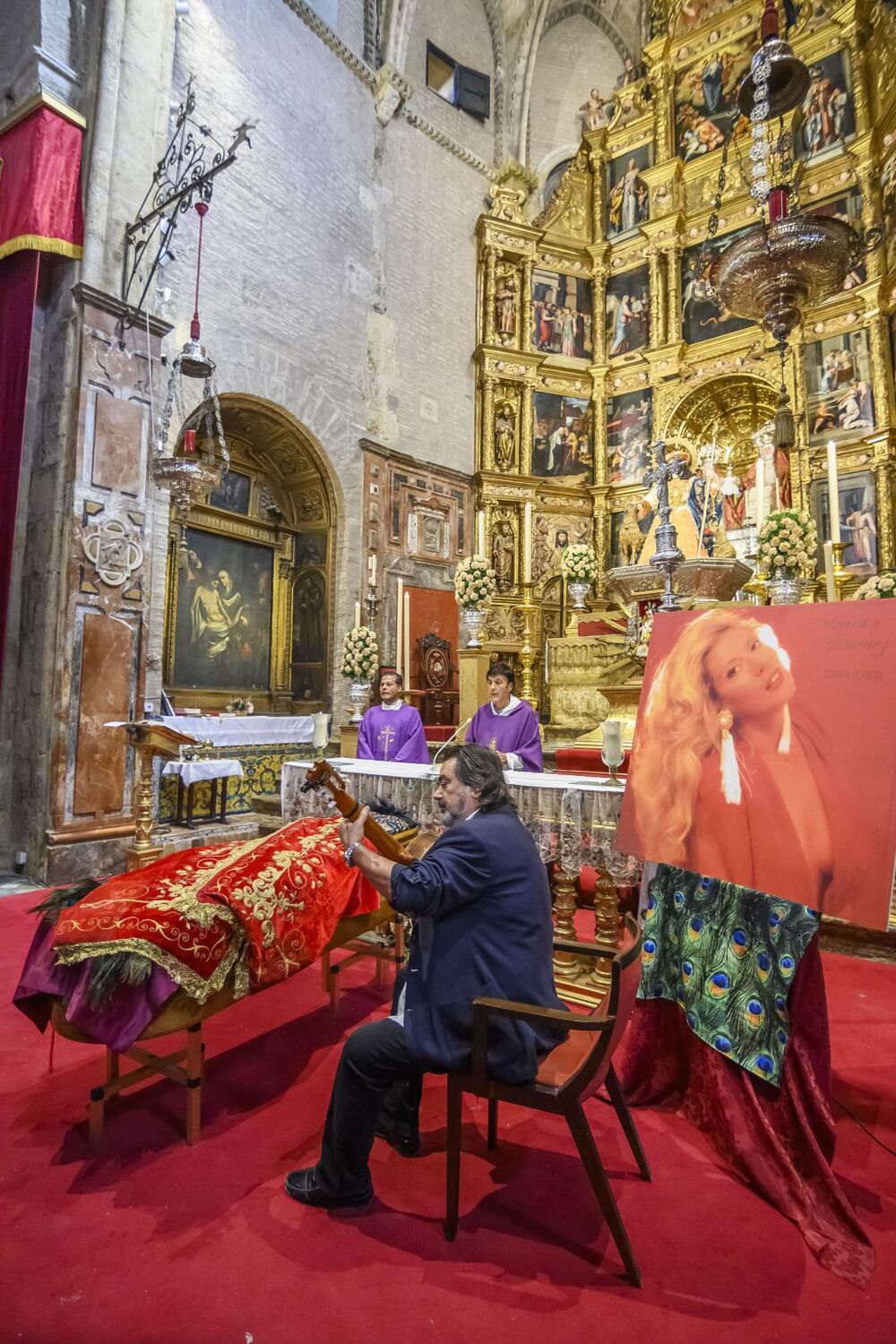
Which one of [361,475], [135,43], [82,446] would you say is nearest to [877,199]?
[361,475]

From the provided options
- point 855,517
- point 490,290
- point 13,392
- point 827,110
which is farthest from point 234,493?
point 827,110

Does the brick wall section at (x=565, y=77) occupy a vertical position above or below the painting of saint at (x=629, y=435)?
above

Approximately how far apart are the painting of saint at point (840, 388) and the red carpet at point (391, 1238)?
10.8 meters

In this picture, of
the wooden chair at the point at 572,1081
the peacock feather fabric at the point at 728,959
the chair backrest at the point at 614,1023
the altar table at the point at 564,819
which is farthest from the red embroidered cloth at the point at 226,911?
the peacock feather fabric at the point at 728,959

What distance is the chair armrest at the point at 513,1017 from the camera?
74.5 inches

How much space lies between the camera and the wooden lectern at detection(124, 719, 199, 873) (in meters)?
5.81

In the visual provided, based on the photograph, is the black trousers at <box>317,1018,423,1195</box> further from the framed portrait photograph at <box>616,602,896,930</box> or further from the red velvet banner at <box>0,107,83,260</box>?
the red velvet banner at <box>0,107,83,260</box>

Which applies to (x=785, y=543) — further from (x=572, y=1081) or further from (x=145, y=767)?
(x=145, y=767)

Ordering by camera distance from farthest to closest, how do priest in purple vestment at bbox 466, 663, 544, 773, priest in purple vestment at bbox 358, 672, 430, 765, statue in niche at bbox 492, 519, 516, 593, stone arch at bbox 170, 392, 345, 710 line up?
statue in niche at bbox 492, 519, 516, 593, stone arch at bbox 170, 392, 345, 710, priest in purple vestment at bbox 358, 672, 430, 765, priest in purple vestment at bbox 466, 663, 544, 773

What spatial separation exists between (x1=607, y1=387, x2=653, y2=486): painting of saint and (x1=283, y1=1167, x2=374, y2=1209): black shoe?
12.5 meters

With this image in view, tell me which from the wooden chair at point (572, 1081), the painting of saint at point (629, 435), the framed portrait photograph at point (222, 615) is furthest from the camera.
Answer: the painting of saint at point (629, 435)

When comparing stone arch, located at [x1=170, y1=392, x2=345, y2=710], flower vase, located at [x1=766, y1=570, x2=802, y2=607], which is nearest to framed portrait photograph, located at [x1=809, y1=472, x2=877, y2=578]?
flower vase, located at [x1=766, y1=570, x2=802, y2=607]

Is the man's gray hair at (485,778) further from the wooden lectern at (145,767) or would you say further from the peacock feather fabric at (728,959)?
the wooden lectern at (145,767)

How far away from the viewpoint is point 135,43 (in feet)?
23.1
